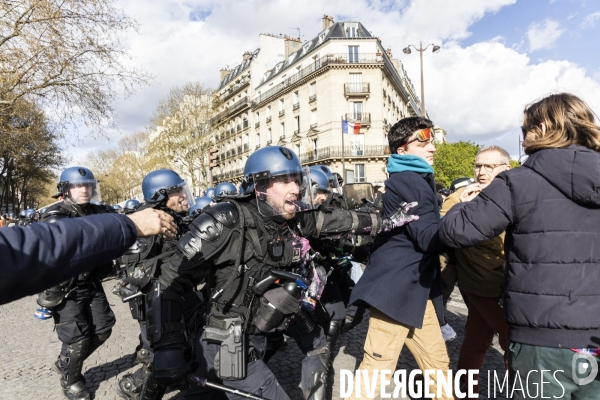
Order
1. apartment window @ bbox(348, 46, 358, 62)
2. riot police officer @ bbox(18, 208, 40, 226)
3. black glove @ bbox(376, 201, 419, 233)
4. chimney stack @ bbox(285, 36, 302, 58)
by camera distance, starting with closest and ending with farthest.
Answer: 1. black glove @ bbox(376, 201, 419, 233)
2. riot police officer @ bbox(18, 208, 40, 226)
3. apartment window @ bbox(348, 46, 358, 62)
4. chimney stack @ bbox(285, 36, 302, 58)

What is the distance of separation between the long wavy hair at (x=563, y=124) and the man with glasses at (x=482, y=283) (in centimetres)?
69

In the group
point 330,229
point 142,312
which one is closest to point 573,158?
point 330,229

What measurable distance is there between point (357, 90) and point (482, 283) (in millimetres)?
31362

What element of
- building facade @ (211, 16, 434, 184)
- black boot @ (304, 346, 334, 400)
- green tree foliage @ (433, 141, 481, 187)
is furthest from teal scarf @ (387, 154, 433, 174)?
green tree foliage @ (433, 141, 481, 187)

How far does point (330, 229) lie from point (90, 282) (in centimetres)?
216

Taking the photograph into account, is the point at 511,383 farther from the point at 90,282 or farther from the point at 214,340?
the point at 90,282

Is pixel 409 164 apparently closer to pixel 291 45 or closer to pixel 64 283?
pixel 64 283

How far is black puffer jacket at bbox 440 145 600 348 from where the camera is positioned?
145 centimetres

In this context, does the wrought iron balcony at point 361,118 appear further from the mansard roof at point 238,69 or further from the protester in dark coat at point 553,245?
the protester in dark coat at point 553,245

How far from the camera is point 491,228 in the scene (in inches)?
63.4

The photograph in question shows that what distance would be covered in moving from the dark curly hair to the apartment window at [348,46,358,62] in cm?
3271

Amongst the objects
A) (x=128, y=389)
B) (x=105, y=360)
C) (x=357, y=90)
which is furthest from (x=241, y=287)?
(x=357, y=90)

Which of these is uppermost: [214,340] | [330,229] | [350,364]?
[330,229]

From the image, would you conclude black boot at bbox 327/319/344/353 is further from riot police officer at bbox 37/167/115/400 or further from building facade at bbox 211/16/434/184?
building facade at bbox 211/16/434/184
